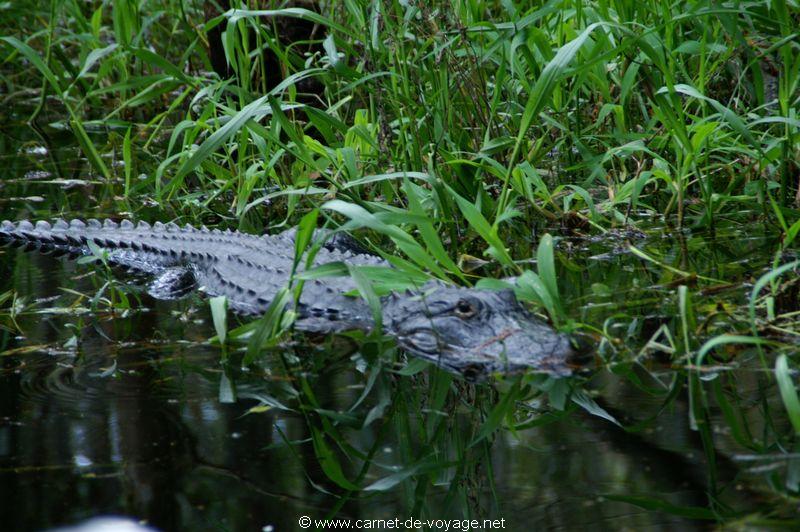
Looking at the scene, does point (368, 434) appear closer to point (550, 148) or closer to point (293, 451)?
point (293, 451)

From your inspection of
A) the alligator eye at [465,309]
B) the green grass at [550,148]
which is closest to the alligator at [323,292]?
the alligator eye at [465,309]

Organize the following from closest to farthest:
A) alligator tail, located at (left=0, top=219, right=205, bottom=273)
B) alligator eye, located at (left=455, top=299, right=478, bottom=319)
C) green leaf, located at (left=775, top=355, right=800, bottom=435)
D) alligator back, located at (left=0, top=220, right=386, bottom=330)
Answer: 1. green leaf, located at (left=775, top=355, right=800, bottom=435)
2. alligator eye, located at (left=455, top=299, right=478, bottom=319)
3. alligator back, located at (left=0, top=220, right=386, bottom=330)
4. alligator tail, located at (left=0, top=219, right=205, bottom=273)

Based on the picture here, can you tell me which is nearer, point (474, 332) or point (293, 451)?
point (293, 451)

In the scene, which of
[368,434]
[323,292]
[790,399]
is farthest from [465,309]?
[790,399]

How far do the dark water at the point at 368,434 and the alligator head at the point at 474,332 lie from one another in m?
0.14

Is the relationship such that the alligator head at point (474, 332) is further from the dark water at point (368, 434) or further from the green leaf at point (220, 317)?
the green leaf at point (220, 317)

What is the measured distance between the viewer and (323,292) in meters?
4.04

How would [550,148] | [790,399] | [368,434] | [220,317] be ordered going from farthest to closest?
[550,148] → [220,317] → [368,434] → [790,399]

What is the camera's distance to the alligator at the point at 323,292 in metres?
3.27

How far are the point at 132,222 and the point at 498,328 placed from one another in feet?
9.54

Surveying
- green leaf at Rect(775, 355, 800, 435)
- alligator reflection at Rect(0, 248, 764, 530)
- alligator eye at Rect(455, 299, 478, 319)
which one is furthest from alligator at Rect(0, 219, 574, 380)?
green leaf at Rect(775, 355, 800, 435)

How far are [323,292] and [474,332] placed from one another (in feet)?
2.73

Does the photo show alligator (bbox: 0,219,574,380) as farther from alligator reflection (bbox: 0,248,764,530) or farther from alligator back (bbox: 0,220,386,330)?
alligator reflection (bbox: 0,248,764,530)

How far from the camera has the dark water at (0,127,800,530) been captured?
2242mm
